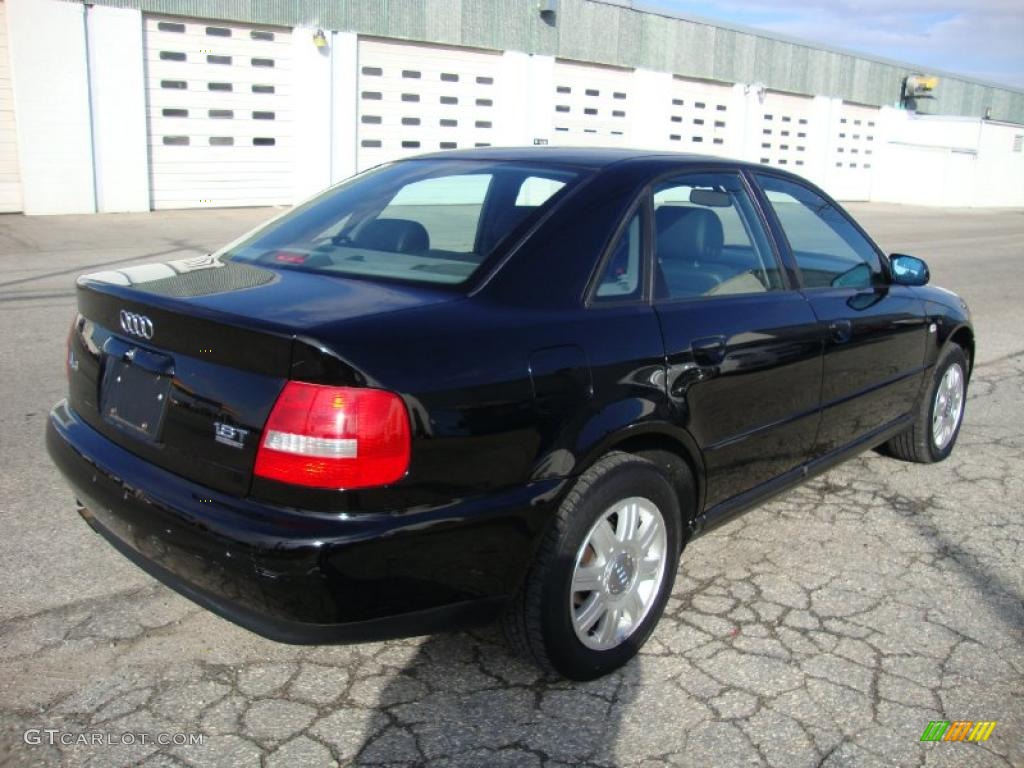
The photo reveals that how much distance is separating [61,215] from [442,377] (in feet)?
50.7

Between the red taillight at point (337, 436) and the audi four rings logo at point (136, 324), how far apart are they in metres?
0.57

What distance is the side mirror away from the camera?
452 cm

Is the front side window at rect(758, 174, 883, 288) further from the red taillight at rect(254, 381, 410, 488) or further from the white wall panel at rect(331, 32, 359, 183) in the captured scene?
the white wall panel at rect(331, 32, 359, 183)

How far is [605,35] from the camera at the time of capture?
2238cm

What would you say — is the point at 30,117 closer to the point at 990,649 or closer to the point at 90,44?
the point at 90,44

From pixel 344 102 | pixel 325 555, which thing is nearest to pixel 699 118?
pixel 344 102

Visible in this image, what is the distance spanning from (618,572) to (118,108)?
1568 cm

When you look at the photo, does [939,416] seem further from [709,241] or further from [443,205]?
[443,205]

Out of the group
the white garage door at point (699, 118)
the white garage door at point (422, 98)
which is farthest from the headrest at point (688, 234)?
the white garage door at point (699, 118)

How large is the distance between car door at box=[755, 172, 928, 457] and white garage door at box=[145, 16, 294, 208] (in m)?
14.9

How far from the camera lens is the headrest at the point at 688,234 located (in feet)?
11.1

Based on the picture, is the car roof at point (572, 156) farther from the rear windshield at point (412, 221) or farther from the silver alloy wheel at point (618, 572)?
the silver alloy wheel at point (618, 572)

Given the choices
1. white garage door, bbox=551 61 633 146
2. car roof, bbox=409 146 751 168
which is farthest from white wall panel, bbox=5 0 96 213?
car roof, bbox=409 146 751 168

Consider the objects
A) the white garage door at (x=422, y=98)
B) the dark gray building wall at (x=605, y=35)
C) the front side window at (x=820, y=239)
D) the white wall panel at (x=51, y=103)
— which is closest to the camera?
the front side window at (x=820, y=239)
